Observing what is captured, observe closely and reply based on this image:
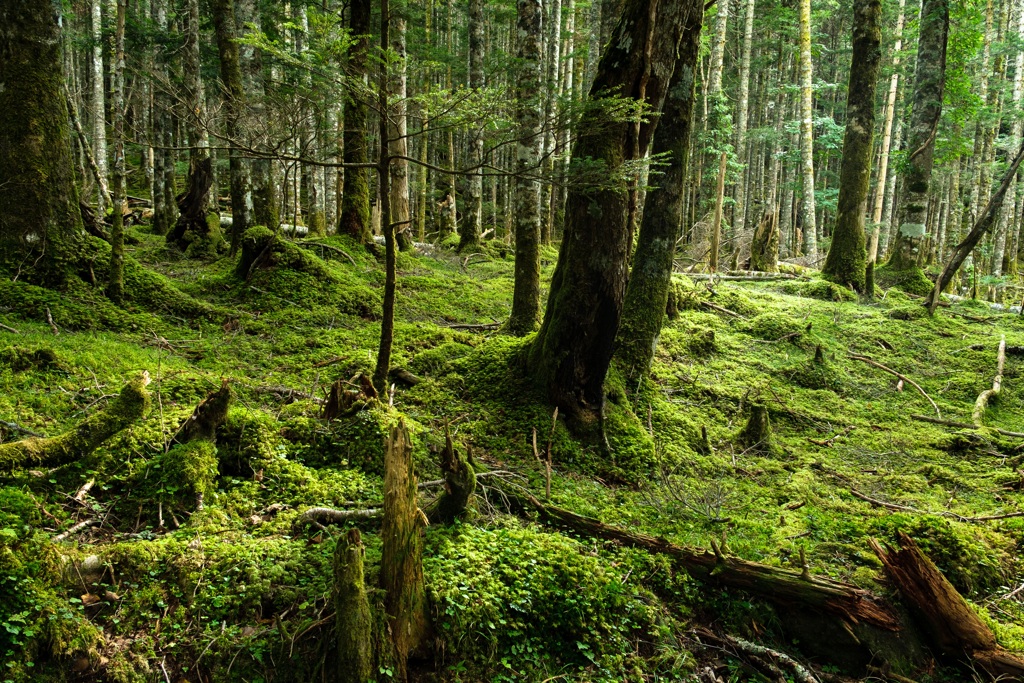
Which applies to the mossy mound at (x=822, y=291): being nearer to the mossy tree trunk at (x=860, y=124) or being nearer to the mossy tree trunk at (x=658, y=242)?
the mossy tree trunk at (x=860, y=124)

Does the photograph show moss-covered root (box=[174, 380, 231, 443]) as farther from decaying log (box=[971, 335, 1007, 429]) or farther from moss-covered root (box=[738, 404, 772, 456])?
decaying log (box=[971, 335, 1007, 429])

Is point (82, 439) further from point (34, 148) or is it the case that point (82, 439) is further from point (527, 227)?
point (527, 227)

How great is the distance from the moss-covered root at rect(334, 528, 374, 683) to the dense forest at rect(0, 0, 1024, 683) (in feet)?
0.07

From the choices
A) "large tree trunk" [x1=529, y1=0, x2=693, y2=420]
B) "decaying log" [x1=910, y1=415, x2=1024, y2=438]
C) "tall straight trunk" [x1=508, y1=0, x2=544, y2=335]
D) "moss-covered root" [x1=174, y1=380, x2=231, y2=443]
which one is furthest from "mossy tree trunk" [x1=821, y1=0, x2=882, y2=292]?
"moss-covered root" [x1=174, y1=380, x2=231, y2=443]

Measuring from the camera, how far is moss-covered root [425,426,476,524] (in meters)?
3.66

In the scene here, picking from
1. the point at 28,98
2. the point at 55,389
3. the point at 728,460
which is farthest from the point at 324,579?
the point at 28,98

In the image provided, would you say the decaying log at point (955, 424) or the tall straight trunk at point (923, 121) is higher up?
the tall straight trunk at point (923, 121)

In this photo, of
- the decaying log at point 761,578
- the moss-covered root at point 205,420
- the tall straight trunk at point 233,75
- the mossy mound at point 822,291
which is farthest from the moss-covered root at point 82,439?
the mossy mound at point 822,291

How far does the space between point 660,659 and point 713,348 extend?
6.02 m

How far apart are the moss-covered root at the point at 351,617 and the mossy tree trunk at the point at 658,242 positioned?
4405 millimetres

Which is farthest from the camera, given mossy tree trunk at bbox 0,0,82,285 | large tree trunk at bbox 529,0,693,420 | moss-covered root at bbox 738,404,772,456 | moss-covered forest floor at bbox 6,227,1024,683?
moss-covered root at bbox 738,404,772,456

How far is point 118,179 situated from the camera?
20.6 ft

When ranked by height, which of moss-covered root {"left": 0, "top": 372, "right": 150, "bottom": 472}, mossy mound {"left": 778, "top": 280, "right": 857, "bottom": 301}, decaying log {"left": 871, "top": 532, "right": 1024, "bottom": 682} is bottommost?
decaying log {"left": 871, "top": 532, "right": 1024, "bottom": 682}

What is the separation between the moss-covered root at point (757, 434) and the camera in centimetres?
643
